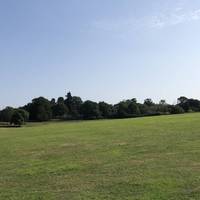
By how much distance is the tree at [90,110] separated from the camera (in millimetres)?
148775

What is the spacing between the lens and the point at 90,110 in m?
152

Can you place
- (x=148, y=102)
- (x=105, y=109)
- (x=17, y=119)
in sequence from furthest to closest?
(x=148, y=102)
(x=105, y=109)
(x=17, y=119)

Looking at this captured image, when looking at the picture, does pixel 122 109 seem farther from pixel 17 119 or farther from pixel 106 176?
pixel 106 176

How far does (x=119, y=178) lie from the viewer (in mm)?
13469

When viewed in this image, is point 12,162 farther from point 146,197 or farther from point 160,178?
point 146,197

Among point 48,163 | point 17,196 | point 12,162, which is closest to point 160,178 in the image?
point 17,196

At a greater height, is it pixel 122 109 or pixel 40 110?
pixel 40 110

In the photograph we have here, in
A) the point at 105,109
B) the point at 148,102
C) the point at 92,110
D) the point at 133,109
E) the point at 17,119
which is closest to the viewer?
the point at 17,119

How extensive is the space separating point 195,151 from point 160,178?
6603 millimetres

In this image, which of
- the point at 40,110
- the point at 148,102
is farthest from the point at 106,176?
the point at 148,102

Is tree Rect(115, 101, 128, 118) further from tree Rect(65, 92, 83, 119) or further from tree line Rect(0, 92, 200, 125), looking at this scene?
tree Rect(65, 92, 83, 119)

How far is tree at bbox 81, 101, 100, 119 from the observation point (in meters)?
149

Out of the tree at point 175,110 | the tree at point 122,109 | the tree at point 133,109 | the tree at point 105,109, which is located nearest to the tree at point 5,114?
the tree at point 105,109

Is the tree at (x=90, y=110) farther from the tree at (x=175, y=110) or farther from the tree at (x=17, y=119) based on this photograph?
the tree at (x=17, y=119)
